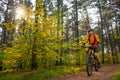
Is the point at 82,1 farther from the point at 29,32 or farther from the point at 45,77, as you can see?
the point at 45,77

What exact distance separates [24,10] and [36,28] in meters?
1.50

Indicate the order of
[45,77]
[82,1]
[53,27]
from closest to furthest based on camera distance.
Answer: [45,77] → [53,27] → [82,1]

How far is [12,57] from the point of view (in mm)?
13203

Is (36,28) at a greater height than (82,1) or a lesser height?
lesser

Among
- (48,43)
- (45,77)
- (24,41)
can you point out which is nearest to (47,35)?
(48,43)

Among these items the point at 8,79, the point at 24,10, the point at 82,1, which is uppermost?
the point at 82,1

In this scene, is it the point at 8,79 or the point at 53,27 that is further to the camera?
the point at 53,27

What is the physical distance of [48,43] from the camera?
13.4m

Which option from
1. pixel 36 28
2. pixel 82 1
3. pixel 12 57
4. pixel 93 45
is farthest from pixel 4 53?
pixel 82 1

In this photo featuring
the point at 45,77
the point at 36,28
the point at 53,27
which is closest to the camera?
the point at 45,77

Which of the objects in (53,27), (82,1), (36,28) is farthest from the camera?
(82,1)

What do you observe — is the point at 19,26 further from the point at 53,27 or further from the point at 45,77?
the point at 45,77

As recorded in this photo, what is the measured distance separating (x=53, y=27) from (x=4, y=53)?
372 cm

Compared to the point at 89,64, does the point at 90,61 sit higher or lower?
higher
